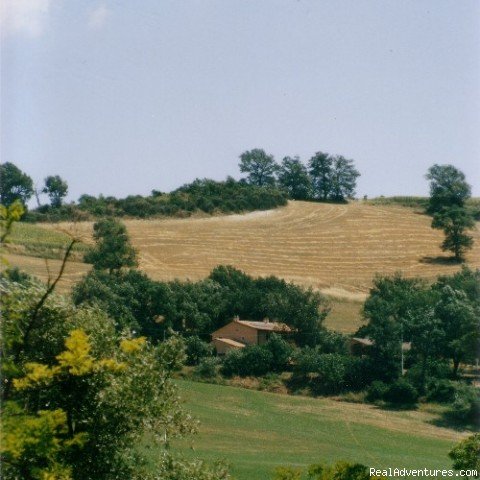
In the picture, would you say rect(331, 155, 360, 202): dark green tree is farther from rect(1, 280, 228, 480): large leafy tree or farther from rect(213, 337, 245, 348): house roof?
rect(1, 280, 228, 480): large leafy tree

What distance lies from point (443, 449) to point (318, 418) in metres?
9.38

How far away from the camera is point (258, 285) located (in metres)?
75.9

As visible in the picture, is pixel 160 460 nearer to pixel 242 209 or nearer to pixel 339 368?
pixel 339 368

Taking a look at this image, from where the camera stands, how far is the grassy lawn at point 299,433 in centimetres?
3659

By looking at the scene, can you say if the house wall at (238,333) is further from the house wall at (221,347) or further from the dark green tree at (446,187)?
the dark green tree at (446,187)

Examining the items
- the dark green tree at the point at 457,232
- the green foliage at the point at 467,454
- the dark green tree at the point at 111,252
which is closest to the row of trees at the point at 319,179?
the dark green tree at the point at 457,232

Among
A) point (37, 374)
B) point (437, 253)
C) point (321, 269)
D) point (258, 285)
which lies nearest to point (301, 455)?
point (37, 374)

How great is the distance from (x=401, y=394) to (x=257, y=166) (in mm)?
103716

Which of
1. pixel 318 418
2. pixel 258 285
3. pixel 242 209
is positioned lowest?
pixel 318 418

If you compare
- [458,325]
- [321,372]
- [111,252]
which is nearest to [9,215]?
Result: [321,372]

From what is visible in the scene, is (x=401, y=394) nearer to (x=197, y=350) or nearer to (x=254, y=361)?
(x=254, y=361)

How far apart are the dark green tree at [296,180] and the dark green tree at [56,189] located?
146 ft

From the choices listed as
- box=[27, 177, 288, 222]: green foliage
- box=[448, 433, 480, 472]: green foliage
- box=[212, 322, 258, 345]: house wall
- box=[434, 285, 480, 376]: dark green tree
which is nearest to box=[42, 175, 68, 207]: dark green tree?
box=[27, 177, 288, 222]: green foliage

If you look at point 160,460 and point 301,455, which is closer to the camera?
point 160,460
